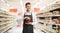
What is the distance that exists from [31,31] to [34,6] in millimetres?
1652

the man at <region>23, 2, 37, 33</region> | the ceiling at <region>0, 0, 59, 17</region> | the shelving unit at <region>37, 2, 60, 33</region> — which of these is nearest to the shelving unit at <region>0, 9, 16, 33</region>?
the ceiling at <region>0, 0, 59, 17</region>

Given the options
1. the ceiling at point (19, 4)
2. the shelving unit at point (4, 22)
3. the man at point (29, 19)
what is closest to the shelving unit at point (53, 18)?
the man at point (29, 19)

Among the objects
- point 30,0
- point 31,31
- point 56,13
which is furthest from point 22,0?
point 56,13

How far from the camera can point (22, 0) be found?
5.78 meters

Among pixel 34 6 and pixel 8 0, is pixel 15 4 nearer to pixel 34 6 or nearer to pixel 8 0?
pixel 8 0

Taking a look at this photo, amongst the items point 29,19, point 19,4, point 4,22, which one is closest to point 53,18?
point 29,19

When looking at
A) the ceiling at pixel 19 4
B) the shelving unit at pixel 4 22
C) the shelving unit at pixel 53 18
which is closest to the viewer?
the shelving unit at pixel 53 18

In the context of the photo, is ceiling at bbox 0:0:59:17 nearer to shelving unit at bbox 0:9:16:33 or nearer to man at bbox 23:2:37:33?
shelving unit at bbox 0:9:16:33

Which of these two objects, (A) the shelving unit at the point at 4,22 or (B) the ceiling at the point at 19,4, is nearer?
(A) the shelving unit at the point at 4,22

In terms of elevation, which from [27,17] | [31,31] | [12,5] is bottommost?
[31,31]

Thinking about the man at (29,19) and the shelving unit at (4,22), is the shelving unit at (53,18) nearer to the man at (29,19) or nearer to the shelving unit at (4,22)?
the man at (29,19)

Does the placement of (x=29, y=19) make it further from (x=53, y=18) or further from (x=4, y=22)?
(x=4, y=22)

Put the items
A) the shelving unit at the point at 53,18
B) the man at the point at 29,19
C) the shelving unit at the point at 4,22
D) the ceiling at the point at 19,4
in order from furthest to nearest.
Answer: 1. the ceiling at the point at 19,4
2. the shelving unit at the point at 4,22
3. the man at the point at 29,19
4. the shelving unit at the point at 53,18

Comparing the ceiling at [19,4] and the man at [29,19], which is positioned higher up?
the ceiling at [19,4]
